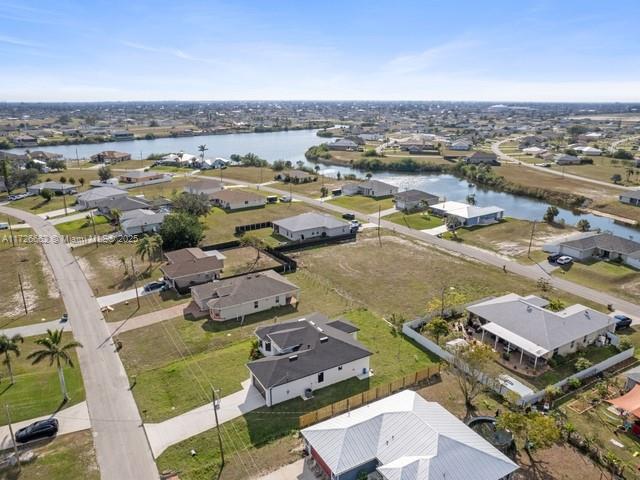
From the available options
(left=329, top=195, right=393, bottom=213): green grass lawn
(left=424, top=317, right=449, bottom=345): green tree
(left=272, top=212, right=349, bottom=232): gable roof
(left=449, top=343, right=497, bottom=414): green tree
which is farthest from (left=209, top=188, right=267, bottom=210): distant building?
(left=449, top=343, right=497, bottom=414): green tree

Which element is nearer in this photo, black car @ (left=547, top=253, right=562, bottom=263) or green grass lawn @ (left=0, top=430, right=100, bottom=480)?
green grass lawn @ (left=0, top=430, right=100, bottom=480)

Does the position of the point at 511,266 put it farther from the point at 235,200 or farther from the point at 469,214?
the point at 235,200

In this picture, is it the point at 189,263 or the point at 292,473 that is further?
the point at 189,263

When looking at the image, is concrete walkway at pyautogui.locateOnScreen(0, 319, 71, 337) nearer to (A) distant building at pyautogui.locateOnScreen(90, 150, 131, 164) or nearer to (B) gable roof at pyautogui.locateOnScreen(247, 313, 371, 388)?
(B) gable roof at pyautogui.locateOnScreen(247, 313, 371, 388)

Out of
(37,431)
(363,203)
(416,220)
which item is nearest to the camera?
(37,431)

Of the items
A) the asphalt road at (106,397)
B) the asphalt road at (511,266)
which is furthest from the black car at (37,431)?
the asphalt road at (511,266)

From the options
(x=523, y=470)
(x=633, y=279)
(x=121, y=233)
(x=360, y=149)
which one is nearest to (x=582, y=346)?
(x=523, y=470)

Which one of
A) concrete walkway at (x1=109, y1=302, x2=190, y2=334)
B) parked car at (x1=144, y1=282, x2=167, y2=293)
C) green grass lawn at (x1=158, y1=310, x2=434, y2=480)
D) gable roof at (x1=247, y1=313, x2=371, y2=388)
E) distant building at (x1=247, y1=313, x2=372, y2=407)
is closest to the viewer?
green grass lawn at (x1=158, y1=310, x2=434, y2=480)

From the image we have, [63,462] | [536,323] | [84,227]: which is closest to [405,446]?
[63,462]
